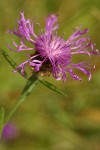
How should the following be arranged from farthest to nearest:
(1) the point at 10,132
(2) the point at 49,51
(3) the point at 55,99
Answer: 1. (1) the point at 10,132
2. (3) the point at 55,99
3. (2) the point at 49,51

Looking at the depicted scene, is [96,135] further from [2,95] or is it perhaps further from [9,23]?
[9,23]

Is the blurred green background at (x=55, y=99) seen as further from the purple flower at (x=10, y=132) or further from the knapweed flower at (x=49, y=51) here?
the knapweed flower at (x=49, y=51)

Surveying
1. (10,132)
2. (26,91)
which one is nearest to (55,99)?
(10,132)

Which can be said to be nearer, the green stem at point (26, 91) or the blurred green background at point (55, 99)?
the green stem at point (26, 91)

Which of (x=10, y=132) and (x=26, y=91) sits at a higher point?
(x=26, y=91)

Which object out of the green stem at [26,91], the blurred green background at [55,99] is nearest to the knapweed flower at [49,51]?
the green stem at [26,91]

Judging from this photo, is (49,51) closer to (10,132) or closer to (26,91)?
(26,91)

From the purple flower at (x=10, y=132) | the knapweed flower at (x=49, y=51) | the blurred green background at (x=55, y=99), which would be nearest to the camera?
A: the knapweed flower at (x=49, y=51)

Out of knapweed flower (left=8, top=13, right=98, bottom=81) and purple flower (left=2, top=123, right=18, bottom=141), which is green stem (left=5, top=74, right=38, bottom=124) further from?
purple flower (left=2, top=123, right=18, bottom=141)
